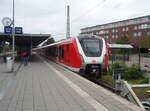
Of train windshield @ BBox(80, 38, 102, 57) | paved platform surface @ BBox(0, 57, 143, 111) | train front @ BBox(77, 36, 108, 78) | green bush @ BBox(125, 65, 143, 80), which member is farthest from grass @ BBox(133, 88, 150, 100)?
green bush @ BBox(125, 65, 143, 80)

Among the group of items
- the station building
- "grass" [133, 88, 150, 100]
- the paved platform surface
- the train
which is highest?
the station building

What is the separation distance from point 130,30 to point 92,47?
81538 millimetres

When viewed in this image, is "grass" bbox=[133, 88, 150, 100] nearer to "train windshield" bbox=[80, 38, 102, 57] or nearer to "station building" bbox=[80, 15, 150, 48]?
"train windshield" bbox=[80, 38, 102, 57]

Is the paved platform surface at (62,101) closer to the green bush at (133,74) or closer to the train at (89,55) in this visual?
the train at (89,55)

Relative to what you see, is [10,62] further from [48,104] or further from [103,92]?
[48,104]

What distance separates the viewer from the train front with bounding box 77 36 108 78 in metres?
20.8

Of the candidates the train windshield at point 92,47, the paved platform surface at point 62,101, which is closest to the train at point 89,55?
the train windshield at point 92,47

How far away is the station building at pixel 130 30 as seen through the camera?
94.4 m

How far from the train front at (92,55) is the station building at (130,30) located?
59.7 metres

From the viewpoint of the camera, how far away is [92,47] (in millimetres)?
21484

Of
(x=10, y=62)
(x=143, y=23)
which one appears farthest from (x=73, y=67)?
(x=143, y=23)

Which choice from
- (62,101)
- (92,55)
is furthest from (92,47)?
(62,101)

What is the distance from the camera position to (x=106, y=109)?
26.9 ft

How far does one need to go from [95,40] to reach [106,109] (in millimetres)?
13868
